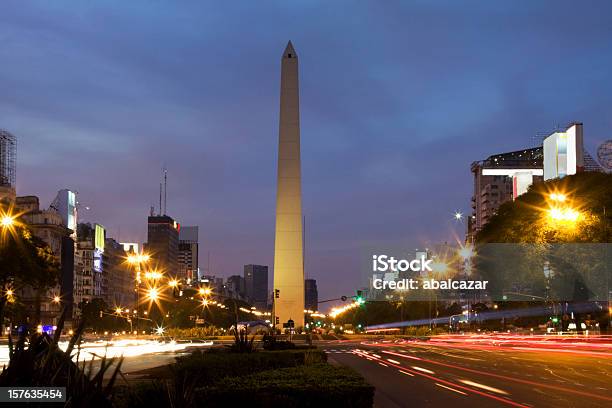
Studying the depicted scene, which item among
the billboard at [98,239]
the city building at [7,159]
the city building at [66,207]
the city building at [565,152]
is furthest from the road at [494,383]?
the billboard at [98,239]

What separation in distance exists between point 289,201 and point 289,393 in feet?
195

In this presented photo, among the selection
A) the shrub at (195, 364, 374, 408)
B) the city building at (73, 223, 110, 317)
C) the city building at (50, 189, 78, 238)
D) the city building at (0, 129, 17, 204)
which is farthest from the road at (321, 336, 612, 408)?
the city building at (73, 223, 110, 317)

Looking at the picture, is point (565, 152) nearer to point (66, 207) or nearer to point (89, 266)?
point (66, 207)

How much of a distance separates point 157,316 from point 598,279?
118 metres

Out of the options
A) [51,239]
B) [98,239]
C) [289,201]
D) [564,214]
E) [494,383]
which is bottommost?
[494,383]

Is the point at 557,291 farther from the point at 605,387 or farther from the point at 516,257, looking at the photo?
the point at 605,387

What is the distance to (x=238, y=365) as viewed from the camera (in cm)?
2034

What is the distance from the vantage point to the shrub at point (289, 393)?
466 inches

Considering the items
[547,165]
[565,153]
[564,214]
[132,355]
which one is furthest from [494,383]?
[547,165]

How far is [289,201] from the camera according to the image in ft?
236

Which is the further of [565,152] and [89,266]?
[89,266]

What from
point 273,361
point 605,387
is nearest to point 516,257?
point 605,387

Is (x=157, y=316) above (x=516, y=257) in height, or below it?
below

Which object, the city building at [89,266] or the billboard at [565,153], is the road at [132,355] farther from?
the city building at [89,266]
